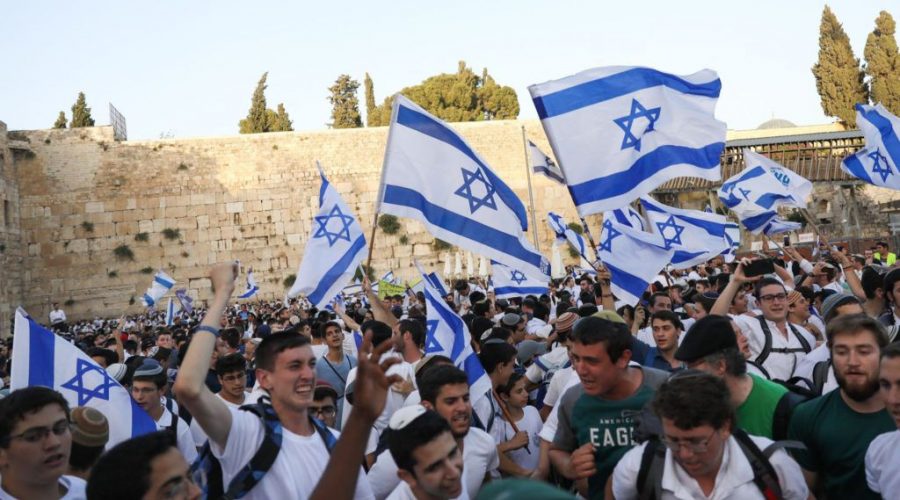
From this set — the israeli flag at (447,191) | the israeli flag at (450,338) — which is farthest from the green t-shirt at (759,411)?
the israeli flag at (447,191)

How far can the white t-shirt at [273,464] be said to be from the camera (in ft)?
9.10

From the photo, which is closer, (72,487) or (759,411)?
(72,487)

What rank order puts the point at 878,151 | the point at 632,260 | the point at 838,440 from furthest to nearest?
1. the point at 878,151
2. the point at 632,260
3. the point at 838,440

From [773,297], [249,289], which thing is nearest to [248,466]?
[773,297]

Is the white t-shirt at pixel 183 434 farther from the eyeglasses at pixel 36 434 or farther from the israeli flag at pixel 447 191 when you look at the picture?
the israeli flag at pixel 447 191

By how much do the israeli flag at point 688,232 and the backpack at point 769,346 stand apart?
4.24 meters

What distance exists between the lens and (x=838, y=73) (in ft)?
114

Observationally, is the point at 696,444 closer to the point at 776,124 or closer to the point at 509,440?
the point at 509,440

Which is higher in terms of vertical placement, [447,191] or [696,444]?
[447,191]

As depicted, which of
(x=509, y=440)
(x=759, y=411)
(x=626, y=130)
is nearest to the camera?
(x=759, y=411)

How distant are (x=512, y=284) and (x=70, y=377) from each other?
6.74m

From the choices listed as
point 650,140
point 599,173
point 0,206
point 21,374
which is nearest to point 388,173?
point 599,173

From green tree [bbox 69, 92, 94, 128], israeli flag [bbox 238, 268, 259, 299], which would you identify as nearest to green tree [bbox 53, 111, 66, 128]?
green tree [bbox 69, 92, 94, 128]

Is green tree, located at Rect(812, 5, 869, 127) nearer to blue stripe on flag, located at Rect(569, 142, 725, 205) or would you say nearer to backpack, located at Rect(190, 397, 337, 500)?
blue stripe on flag, located at Rect(569, 142, 725, 205)
